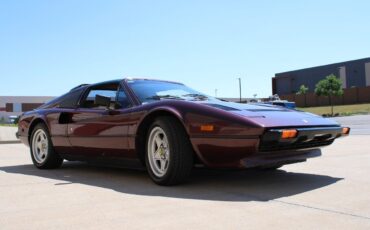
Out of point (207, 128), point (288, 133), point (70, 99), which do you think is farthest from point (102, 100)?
point (288, 133)

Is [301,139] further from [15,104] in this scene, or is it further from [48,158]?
[15,104]

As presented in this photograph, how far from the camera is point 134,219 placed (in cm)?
319

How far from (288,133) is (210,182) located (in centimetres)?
117

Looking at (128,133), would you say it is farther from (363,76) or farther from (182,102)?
(363,76)

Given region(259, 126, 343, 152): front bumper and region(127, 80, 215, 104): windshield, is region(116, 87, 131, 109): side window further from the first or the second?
region(259, 126, 343, 152): front bumper

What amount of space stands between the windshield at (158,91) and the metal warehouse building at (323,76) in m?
68.7

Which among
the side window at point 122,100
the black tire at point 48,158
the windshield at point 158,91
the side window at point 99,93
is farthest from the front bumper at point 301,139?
the black tire at point 48,158

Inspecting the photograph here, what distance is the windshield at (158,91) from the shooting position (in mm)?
5141

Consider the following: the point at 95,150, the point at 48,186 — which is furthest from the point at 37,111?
the point at 48,186

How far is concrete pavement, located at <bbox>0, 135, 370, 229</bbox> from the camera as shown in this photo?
307 centimetres

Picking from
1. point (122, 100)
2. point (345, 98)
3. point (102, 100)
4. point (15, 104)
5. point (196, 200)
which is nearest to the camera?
point (196, 200)

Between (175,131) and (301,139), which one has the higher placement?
(175,131)

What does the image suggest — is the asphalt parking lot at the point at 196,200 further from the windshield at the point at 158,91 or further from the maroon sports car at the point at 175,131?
the windshield at the point at 158,91

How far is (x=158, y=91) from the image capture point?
536 cm
